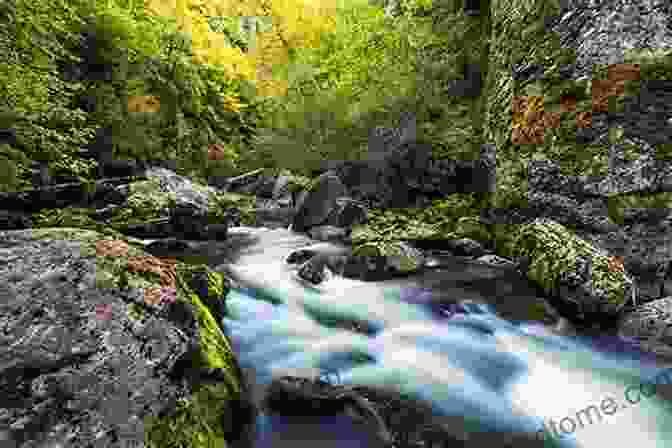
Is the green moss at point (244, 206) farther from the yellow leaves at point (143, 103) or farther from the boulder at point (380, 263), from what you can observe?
the boulder at point (380, 263)

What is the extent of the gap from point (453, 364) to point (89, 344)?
308cm

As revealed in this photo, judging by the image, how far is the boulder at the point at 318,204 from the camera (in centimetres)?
941

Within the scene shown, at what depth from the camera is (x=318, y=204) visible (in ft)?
31.3

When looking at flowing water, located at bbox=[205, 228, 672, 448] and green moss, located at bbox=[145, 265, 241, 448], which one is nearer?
green moss, located at bbox=[145, 265, 241, 448]

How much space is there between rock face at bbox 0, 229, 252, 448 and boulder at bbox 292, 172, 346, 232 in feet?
22.5

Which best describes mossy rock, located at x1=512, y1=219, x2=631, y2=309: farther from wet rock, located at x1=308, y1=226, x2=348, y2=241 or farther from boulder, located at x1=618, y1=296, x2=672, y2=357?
wet rock, located at x1=308, y1=226, x2=348, y2=241

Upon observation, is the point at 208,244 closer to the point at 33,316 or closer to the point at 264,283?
the point at 264,283

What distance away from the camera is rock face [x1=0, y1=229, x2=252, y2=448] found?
5.52ft

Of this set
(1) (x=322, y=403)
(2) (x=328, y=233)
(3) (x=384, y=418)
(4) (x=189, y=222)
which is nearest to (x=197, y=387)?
(1) (x=322, y=403)

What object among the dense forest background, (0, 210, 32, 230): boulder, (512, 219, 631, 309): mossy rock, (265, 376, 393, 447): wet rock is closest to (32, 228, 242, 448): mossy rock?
(265, 376, 393, 447): wet rock

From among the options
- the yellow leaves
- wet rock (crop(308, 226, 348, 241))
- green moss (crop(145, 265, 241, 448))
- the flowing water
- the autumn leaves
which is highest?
the yellow leaves

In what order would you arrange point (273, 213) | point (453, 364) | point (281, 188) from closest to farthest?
point (453, 364) → point (273, 213) → point (281, 188)

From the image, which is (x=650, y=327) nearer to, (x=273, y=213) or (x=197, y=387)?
(x=197, y=387)

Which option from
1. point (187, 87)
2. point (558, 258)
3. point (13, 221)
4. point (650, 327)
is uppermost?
point (187, 87)
